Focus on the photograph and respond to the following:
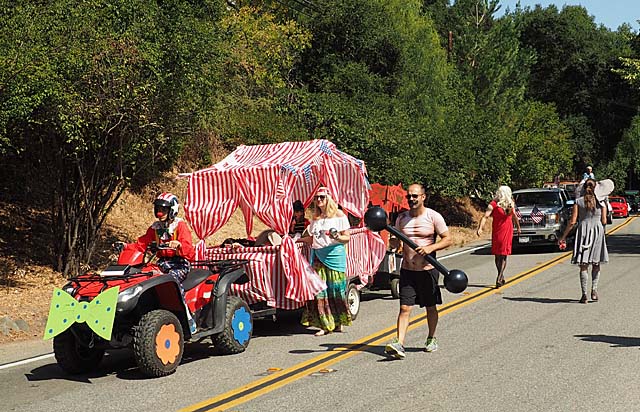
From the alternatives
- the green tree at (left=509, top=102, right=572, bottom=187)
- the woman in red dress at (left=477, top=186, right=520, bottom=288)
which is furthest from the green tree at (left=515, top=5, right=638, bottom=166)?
the woman in red dress at (left=477, top=186, right=520, bottom=288)

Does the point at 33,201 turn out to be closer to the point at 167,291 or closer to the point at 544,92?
the point at 167,291

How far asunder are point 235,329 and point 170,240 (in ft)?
4.49

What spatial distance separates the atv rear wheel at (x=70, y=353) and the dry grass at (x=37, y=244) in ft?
9.68

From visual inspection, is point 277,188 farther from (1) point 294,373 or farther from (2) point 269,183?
(1) point 294,373

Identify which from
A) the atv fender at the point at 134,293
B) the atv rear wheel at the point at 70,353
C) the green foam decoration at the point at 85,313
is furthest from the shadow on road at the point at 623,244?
the green foam decoration at the point at 85,313

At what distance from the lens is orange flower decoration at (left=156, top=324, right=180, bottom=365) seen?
8.56 m

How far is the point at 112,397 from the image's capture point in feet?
25.8

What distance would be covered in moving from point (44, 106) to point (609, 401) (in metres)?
9.83

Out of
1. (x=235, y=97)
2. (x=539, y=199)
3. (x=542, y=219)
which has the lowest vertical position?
(x=542, y=219)

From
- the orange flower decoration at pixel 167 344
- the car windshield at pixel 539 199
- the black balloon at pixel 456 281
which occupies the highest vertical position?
the car windshield at pixel 539 199

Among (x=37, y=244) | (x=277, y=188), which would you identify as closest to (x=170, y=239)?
(x=277, y=188)

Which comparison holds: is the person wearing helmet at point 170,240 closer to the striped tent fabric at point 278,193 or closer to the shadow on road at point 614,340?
the striped tent fabric at point 278,193

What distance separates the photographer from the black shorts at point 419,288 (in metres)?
9.34

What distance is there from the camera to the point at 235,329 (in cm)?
990
